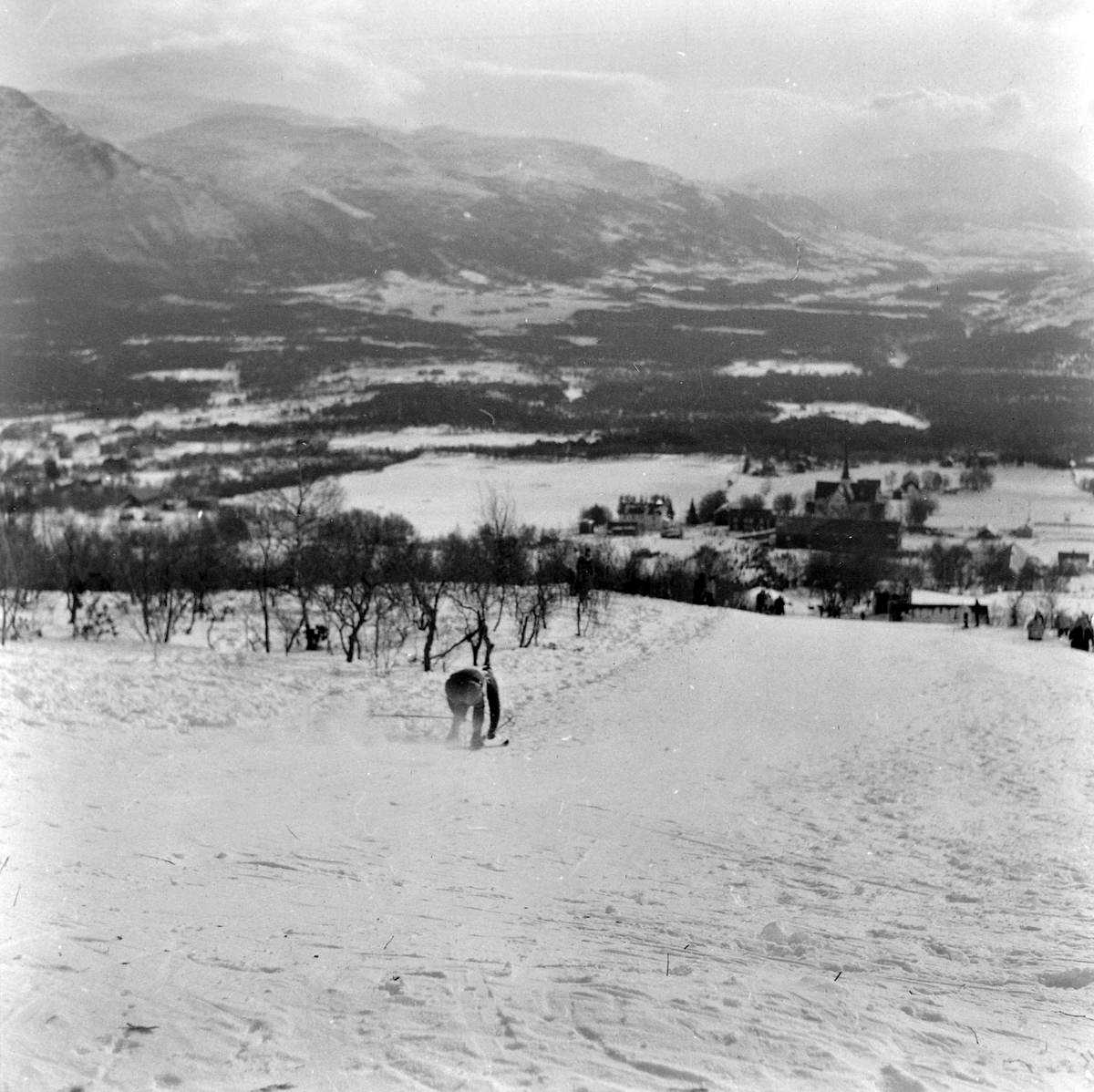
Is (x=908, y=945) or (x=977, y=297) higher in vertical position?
(x=977, y=297)

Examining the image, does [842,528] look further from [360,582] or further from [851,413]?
[360,582]

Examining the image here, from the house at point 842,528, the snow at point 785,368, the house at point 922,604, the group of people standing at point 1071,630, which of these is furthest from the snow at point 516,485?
the snow at point 785,368

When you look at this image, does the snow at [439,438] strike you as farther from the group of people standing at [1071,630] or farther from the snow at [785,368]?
the snow at [785,368]

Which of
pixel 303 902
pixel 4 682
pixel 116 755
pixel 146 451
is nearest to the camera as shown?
pixel 303 902

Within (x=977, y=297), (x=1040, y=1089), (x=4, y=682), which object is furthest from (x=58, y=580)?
(x=977, y=297)

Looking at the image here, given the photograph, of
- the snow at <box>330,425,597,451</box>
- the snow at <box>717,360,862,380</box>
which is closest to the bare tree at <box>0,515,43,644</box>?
the snow at <box>330,425,597,451</box>

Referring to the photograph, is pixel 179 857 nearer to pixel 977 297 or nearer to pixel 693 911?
pixel 693 911

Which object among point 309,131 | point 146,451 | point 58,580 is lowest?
point 58,580
